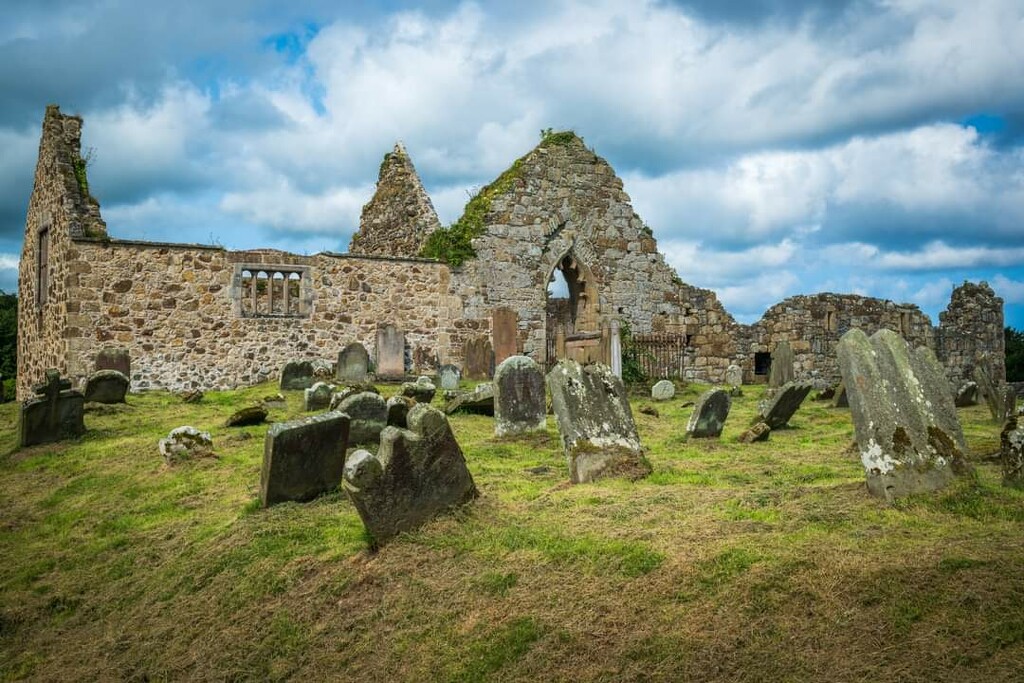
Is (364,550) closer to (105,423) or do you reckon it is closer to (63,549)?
(63,549)

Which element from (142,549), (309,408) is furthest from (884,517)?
(309,408)

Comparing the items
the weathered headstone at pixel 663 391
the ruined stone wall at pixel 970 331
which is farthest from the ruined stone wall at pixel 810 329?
the weathered headstone at pixel 663 391

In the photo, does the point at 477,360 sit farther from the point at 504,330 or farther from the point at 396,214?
the point at 396,214

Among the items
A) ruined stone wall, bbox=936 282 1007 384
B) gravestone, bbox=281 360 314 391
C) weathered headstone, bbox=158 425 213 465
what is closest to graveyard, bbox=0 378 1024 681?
weathered headstone, bbox=158 425 213 465

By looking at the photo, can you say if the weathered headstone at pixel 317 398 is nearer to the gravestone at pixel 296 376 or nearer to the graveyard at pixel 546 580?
the gravestone at pixel 296 376

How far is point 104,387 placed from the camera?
48.9ft

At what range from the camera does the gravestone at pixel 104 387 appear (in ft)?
48.6

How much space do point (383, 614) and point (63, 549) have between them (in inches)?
170

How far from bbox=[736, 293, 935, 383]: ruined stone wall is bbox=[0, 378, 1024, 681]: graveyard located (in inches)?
513

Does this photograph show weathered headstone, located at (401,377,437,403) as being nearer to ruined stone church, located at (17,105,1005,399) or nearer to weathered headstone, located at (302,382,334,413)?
weathered headstone, located at (302,382,334,413)

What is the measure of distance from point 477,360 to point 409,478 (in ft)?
44.6

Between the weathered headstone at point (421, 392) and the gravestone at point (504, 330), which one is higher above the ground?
the gravestone at point (504, 330)

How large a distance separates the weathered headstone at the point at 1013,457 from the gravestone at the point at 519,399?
18.9 feet

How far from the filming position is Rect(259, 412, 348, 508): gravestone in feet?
24.8
